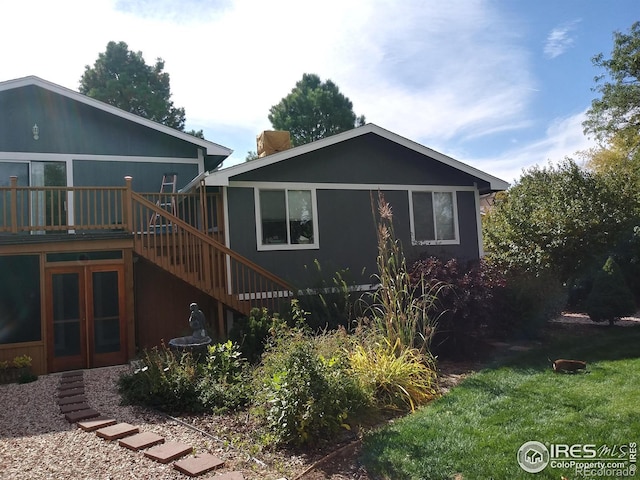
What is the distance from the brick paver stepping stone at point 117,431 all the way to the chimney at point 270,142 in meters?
Answer: 7.36

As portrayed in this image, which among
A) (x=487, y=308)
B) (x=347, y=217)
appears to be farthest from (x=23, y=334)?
(x=487, y=308)

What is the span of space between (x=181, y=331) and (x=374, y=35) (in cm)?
673

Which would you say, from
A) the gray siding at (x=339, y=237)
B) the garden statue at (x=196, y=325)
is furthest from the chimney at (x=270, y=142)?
the garden statue at (x=196, y=325)

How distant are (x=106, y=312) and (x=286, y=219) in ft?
12.5

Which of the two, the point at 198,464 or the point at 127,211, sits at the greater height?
the point at 127,211

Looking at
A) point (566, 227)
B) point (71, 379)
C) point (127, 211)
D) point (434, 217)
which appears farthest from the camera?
point (434, 217)

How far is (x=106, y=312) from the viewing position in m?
8.73

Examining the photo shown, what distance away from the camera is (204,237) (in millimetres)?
8562

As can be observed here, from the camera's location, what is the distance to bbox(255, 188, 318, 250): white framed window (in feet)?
32.0

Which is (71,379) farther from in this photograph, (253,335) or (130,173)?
(130,173)

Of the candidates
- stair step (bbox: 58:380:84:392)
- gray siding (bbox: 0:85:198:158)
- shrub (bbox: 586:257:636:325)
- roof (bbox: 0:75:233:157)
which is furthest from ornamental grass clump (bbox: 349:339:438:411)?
gray siding (bbox: 0:85:198:158)

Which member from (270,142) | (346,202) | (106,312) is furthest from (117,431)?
(270,142)

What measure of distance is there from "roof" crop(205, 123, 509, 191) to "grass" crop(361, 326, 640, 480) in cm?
545

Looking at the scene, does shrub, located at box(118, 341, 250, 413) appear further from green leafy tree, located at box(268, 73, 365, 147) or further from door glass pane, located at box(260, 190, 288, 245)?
green leafy tree, located at box(268, 73, 365, 147)
